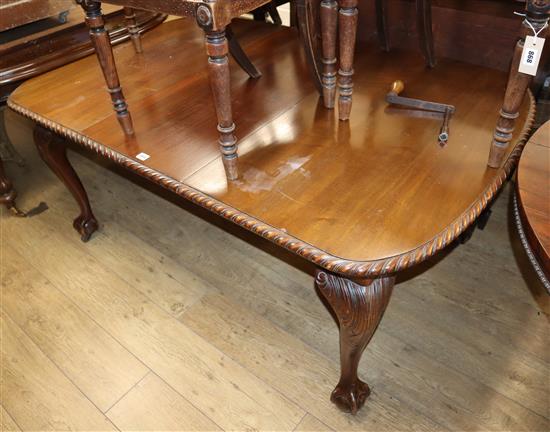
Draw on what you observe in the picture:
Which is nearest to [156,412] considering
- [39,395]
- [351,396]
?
[39,395]

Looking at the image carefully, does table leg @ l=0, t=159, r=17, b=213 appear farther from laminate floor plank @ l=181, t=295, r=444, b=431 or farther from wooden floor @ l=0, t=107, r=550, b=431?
laminate floor plank @ l=181, t=295, r=444, b=431

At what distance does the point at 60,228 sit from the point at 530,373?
1707mm

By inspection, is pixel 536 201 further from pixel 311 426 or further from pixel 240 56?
pixel 240 56

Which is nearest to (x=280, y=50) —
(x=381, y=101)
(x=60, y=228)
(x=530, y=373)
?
(x=381, y=101)

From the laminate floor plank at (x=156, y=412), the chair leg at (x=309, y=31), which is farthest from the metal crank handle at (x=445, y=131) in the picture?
the laminate floor plank at (x=156, y=412)

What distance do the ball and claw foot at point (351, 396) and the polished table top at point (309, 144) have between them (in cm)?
46

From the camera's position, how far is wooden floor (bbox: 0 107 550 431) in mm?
1186

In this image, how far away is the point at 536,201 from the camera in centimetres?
78

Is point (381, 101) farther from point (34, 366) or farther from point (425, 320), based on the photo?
point (34, 366)

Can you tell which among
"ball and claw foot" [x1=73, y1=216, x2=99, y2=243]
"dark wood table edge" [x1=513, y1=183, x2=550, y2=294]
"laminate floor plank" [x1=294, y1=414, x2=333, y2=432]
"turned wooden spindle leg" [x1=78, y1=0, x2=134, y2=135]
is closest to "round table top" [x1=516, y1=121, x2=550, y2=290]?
"dark wood table edge" [x1=513, y1=183, x2=550, y2=294]

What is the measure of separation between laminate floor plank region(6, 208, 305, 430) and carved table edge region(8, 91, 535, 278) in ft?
1.75

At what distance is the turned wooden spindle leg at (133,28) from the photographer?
1.61 meters

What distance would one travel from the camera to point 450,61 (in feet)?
4.73

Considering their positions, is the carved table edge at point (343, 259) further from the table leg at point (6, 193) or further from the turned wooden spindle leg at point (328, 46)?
the table leg at point (6, 193)
